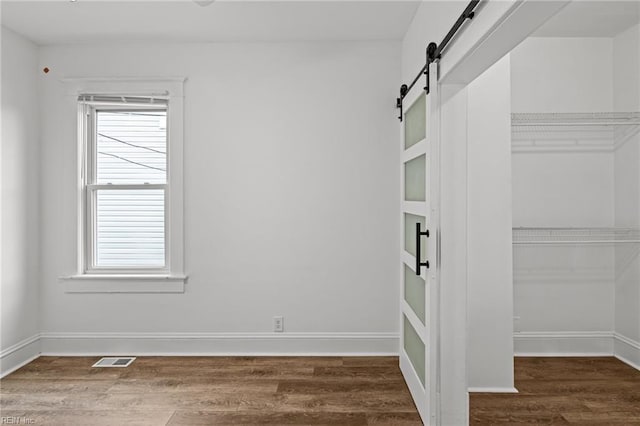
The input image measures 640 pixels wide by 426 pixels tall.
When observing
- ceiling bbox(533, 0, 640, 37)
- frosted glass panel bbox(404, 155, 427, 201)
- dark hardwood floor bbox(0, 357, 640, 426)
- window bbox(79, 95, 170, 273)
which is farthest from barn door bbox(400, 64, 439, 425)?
window bbox(79, 95, 170, 273)

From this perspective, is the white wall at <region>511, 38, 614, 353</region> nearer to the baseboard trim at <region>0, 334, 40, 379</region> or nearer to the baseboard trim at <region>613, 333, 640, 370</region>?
the baseboard trim at <region>613, 333, 640, 370</region>

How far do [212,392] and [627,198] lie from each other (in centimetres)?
349

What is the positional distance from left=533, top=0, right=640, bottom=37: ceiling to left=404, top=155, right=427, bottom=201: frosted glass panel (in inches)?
54.4

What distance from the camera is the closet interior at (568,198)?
3.54 metres

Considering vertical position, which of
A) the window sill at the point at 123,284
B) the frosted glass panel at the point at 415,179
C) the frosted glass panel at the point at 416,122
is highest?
the frosted glass panel at the point at 416,122

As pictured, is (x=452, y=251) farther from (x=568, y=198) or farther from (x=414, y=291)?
(x=568, y=198)

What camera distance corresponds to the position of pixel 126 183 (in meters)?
3.70

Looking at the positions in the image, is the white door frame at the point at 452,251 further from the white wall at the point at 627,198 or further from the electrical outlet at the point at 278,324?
the white wall at the point at 627,198

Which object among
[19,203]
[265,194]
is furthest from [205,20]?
[19,203]

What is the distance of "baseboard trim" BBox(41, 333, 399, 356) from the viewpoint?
11.8 ft

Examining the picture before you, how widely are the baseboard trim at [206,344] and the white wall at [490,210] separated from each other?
100 cm

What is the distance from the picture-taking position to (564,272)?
3.58 metres

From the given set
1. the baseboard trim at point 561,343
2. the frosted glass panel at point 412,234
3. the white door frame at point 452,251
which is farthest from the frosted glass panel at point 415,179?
the baseboard trim at point 561,343

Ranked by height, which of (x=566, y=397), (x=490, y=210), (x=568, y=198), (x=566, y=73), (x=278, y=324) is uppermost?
(x=566, y=73)
